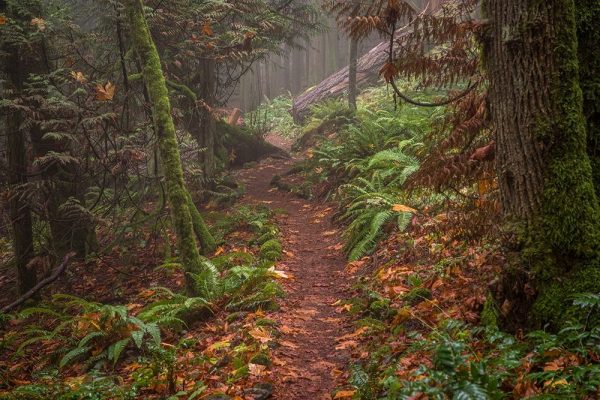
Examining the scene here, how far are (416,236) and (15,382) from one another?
567cm

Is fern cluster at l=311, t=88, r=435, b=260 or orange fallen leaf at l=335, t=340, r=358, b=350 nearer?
orange fallen leaf at l=335, t=340, r=358, b=350

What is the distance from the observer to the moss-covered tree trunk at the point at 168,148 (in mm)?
7414

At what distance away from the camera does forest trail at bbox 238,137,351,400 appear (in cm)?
465

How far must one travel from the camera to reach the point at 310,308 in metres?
6.62

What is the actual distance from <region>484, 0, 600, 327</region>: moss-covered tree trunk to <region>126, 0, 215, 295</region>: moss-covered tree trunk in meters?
4.83

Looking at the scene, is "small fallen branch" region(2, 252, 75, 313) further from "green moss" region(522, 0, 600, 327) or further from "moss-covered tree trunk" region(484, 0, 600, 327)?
"green moss" region(522, 0, 600, 327)

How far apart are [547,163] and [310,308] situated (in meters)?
3.85

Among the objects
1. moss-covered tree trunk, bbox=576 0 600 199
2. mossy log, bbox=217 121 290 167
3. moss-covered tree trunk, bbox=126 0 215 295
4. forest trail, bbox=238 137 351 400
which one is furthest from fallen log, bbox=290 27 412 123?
moss-covered tree trunk, bbox=576 0 600 199

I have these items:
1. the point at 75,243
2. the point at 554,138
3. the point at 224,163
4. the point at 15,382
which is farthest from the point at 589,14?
the point at 224,163

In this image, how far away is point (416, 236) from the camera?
7.25m

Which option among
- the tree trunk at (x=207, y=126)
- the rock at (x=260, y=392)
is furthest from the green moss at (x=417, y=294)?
the tree trunk at (x=207, y=126)

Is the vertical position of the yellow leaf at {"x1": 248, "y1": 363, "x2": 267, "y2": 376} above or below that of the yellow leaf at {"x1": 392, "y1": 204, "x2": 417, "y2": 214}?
below

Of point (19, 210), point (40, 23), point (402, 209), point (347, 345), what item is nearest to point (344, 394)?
point (347, 345)

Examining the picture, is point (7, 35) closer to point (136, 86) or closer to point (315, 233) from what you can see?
point (136, 86)
